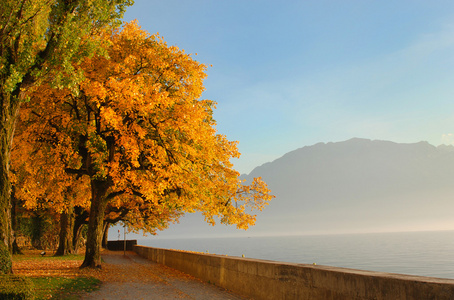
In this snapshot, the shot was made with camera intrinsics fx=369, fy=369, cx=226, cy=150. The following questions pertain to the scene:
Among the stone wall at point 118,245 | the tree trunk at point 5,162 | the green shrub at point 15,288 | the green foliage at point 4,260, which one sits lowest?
the stone wall at point 118,245

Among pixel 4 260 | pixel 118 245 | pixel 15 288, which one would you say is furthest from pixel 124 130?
pixel 118 245

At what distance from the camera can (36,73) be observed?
41.1 ft

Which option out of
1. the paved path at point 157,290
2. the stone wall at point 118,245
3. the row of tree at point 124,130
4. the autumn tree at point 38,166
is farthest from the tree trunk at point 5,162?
the stone wall at point 118,245

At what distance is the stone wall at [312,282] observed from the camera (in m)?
6.22

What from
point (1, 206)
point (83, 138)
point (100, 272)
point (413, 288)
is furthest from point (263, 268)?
point (83, 138)

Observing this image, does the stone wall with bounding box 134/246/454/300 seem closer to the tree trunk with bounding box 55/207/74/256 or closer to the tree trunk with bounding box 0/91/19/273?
the tree trunk with bounding box 0/91/19/273

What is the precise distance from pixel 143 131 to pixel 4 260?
8400 mm

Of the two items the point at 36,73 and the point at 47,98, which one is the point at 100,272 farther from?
the point at 36,73

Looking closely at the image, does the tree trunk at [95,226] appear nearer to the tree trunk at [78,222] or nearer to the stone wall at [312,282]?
the stone wall at [312,282]

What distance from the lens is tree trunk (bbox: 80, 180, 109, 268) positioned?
66.0ft

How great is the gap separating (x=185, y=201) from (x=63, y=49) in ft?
35.1

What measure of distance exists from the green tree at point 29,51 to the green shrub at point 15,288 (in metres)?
2.78

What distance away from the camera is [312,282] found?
8656mm

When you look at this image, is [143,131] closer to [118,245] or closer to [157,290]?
[157,290]
